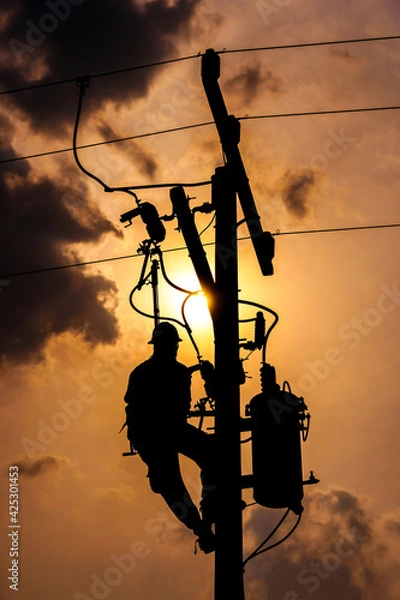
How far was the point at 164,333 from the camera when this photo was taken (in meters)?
10.0

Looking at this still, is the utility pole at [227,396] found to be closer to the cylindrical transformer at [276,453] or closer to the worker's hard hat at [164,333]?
the cylindrical transformer at [276,453]

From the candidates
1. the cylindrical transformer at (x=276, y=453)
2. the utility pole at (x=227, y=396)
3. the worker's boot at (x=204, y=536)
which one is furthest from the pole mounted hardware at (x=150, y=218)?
the worker's boot at (x=204, y=536)

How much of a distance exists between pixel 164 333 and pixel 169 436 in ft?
4.48

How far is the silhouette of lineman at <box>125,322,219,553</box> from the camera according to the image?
9.08 m

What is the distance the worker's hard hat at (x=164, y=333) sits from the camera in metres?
10.00

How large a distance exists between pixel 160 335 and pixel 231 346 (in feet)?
3.93

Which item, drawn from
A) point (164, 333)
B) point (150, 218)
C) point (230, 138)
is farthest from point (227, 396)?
point (230, 138)

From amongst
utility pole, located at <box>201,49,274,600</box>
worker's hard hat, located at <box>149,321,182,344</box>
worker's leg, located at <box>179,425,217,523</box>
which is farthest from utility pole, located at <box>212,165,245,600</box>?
worker's hard hat, located at <box>149,321,182,344</box>

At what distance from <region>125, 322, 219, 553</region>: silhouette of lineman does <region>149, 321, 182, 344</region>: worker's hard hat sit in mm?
143

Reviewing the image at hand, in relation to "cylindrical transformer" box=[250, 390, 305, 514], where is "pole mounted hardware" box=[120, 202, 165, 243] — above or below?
above

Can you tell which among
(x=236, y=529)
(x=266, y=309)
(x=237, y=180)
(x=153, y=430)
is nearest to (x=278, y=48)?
(x=237, y=180)

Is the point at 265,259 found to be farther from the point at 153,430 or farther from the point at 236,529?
the point at 236,529

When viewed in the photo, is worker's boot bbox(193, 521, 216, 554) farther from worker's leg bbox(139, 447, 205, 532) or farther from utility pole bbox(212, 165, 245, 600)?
utility pole bbox(212, 165, 245, 600)

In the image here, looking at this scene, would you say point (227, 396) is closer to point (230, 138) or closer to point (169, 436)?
point (169, 436)
